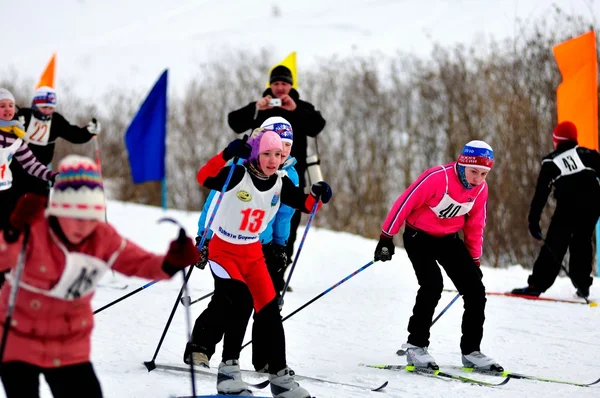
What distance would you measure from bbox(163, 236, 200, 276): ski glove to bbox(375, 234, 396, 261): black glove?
227cm

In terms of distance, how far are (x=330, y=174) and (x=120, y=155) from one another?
6448mm

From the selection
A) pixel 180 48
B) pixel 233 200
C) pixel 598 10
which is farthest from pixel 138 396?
pixel 180 48

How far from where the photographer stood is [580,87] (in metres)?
10.1

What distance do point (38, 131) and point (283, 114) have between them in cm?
242

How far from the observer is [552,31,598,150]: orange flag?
9.88 m

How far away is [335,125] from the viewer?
24.8m

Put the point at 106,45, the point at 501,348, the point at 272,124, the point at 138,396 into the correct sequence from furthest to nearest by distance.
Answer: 1. the point at 106,45
2. the point at 501,348
3. the point at 272,124
4. the point at 138,396

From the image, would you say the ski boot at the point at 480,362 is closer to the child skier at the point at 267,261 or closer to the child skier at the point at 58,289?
the child skier at the point at 267,261

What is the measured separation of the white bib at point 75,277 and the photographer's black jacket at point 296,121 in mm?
3959

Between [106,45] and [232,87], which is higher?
[106,45]

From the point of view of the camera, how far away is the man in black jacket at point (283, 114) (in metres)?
7.01

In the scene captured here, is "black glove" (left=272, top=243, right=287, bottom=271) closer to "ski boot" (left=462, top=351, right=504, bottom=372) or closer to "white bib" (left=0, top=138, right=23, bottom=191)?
"ski boot" (left=462, top=351, right=504, bottom=372)

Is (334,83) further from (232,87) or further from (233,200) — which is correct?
(233,200)

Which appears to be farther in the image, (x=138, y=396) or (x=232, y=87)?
(x=232, y=87)
